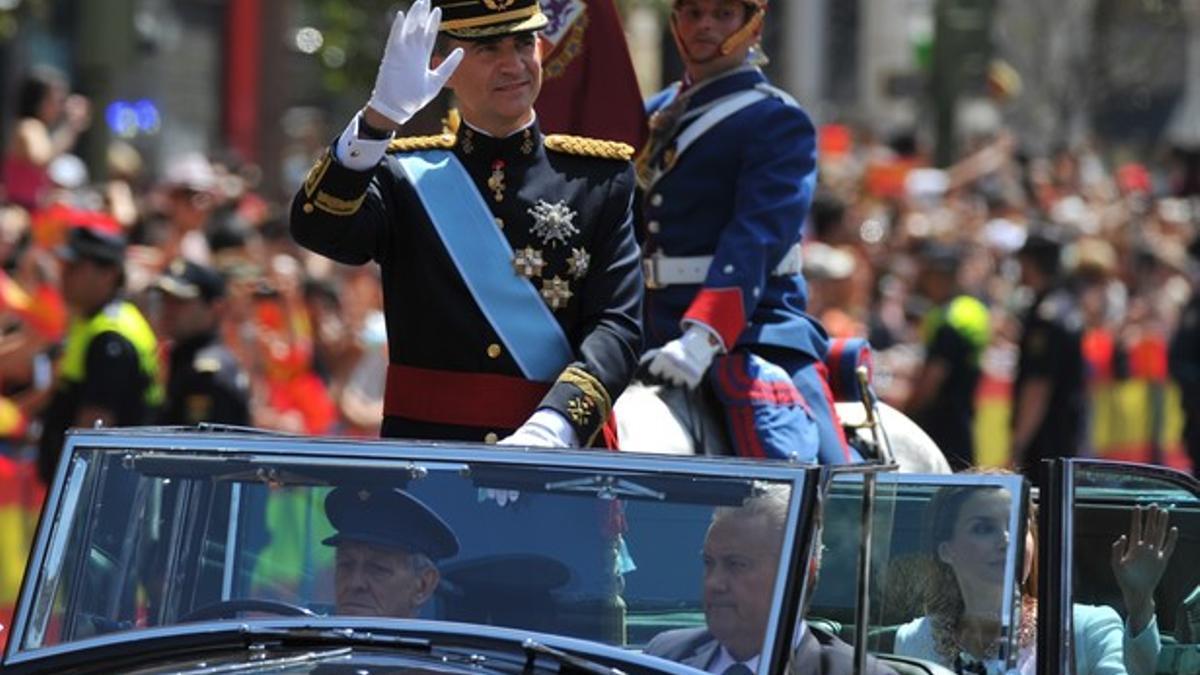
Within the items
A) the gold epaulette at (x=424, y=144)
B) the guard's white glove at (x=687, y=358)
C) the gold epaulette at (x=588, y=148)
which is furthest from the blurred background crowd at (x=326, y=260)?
the gold epaulette at (x=424, y=144)

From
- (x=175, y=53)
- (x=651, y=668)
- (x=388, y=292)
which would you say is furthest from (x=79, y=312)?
(x=175, y=53)

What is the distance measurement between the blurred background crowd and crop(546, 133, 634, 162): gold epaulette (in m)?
1.10

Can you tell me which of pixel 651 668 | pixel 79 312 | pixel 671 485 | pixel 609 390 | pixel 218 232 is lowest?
pixel 651 668

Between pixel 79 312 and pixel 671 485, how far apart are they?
231 inches

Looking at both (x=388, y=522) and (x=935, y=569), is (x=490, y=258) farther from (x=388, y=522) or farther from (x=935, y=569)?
(x=935, y=569)

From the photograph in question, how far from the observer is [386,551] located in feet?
14.8

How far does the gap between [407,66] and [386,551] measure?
1137mm

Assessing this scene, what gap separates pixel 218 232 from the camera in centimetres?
1305

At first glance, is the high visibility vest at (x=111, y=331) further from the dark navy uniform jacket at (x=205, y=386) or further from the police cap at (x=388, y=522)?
the police cap at (x=388, y=522)

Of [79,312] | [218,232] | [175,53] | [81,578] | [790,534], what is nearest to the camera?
[790,534]

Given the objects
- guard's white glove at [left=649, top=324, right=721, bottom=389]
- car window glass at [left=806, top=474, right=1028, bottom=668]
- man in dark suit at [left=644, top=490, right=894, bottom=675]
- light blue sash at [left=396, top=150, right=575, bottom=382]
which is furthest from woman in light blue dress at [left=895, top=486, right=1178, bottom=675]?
guard's white glove at [left=649, top=324, right=721, bottom=389]

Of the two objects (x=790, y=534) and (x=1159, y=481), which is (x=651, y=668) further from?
(x=1159, y=481)

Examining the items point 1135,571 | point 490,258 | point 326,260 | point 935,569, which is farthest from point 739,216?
point 326,260

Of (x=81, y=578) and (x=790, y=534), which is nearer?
(x=790, y=534)
